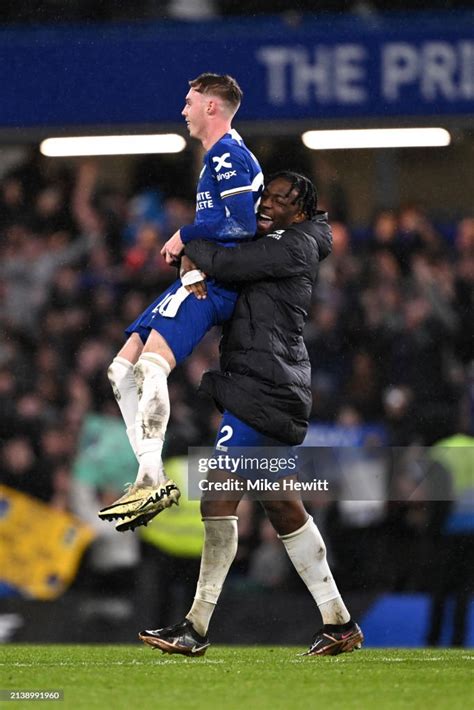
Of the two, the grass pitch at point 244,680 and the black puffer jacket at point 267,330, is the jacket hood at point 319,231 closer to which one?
the black puffer jacket at point 267,330

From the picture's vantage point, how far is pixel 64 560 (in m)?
9.42

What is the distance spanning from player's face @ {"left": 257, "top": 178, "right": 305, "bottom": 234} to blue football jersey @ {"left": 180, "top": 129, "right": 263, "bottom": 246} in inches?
1.6

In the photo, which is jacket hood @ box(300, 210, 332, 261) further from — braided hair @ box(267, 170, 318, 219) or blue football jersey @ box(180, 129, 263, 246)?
blue football jersey @ box(180, 129, 263, 246)

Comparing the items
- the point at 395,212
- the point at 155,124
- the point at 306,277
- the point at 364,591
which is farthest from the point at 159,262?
the point at 306,277

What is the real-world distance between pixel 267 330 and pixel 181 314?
1.03ft

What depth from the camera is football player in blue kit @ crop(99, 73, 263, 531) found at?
5.51 m

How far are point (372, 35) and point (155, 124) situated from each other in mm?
1365

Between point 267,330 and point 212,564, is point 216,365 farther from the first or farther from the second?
point 212,564

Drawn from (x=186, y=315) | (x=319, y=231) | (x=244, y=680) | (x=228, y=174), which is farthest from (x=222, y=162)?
(x=244, y=680)

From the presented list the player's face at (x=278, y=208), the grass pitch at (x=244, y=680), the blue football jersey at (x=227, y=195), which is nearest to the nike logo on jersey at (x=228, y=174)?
the blue football jersey at (x=227, y=195)

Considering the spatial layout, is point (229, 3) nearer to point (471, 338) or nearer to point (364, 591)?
point (471, 338)

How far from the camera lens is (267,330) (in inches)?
224

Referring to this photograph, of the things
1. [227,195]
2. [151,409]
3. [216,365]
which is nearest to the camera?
[151,409]

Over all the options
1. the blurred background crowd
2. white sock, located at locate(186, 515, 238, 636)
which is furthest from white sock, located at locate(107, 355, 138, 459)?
the blurred background crowd
